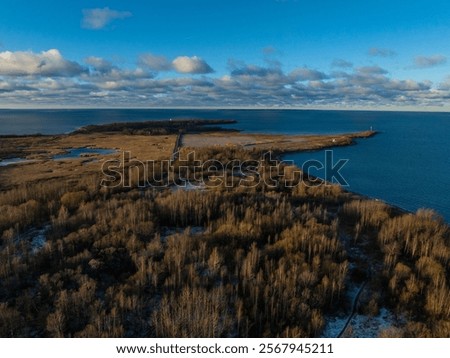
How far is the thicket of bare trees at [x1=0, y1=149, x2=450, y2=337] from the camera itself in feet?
24.3

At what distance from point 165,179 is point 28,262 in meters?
13.8

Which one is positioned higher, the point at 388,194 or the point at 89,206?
the point at 89,206

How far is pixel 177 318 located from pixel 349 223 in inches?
403

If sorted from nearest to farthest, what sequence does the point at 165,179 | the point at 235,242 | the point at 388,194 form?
1. the point at 235,242
2. the point at 165,179
3. the point at 388,194

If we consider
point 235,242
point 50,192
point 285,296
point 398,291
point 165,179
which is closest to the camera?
point 285,296

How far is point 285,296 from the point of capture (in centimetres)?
804

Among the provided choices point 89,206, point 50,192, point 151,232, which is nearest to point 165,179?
point 50,192

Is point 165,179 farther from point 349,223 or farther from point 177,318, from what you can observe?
point 177,318

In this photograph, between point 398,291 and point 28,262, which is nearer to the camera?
point 398,291

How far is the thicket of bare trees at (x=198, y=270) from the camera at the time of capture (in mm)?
7414

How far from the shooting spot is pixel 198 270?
31.5 ft

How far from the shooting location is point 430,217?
15.0m

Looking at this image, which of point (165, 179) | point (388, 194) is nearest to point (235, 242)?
point (165, 179)

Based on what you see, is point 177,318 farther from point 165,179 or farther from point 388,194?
point 388,194
